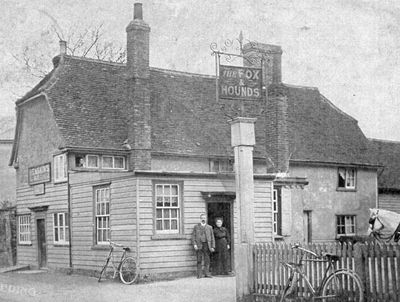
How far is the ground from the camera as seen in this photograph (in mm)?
14585

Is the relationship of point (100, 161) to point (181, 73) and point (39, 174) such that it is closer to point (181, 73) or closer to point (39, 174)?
point (39, 174)

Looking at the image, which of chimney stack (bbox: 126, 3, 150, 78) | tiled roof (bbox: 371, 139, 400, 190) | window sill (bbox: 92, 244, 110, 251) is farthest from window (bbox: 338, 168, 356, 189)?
window sill (bbox: 92, 244, 110, 251)

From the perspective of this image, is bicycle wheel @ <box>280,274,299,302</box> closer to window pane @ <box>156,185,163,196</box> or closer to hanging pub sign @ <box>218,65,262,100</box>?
hanging pub sign @ <box>218,65,262,100</box>

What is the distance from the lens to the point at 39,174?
87.2ft

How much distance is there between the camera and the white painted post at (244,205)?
1344 centimetres

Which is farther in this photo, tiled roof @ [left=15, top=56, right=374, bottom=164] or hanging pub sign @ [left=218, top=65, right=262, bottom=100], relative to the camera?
tiled roof @ [left=15, top=56, right=374, bottom=164]

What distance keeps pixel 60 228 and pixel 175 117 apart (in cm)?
691

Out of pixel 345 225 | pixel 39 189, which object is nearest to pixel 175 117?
pixel 39 189

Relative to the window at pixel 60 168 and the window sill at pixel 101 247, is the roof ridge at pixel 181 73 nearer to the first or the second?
the window at pixel 60 168

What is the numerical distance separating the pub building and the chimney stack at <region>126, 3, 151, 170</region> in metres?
0.05

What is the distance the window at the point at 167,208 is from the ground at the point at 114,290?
160 cm

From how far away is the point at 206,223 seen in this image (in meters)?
19.9

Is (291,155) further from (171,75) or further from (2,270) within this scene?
(2,270)

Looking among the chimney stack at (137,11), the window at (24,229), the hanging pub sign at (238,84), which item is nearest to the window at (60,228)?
the window at (24,229)
